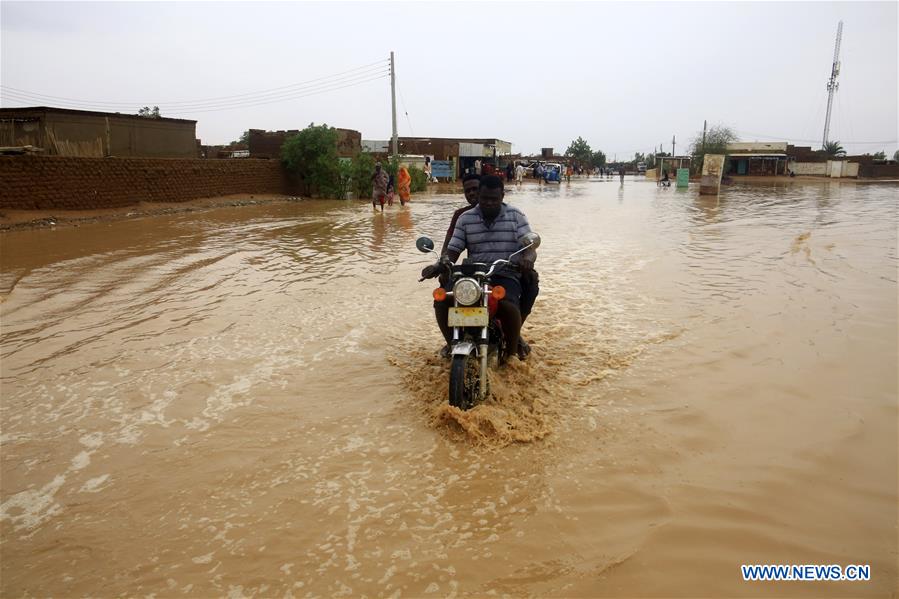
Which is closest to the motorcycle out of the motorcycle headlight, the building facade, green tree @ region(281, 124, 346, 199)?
the motorcycle headlight

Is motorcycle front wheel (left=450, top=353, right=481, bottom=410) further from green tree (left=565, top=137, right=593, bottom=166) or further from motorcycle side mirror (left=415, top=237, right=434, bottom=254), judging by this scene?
green tree (left=565, top=137, right=593, bottom=166)

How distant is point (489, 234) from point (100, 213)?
1549cm

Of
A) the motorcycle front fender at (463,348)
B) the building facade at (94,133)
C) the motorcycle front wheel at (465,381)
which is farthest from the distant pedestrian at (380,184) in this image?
the motorcycle front fender at (463,348)

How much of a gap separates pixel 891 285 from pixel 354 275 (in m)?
7.67

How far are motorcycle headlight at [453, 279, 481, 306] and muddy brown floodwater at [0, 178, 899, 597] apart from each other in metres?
0.76

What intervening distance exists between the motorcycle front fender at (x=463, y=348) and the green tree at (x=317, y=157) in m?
22.7

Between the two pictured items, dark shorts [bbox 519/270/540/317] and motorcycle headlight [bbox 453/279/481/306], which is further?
dark shorts [bbox 519/270/540/317]

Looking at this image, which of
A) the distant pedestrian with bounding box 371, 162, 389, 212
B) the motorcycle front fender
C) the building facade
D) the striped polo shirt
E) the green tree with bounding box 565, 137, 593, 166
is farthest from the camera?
the green tree with bounding box 565, 137, 593, 166

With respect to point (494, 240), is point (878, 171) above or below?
above

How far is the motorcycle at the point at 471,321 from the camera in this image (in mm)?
4191

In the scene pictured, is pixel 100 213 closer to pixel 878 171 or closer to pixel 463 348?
pixel 463 348

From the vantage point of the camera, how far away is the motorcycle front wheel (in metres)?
4.16

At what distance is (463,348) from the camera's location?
13.8 ft

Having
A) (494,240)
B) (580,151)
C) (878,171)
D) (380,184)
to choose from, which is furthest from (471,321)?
(580,151)
